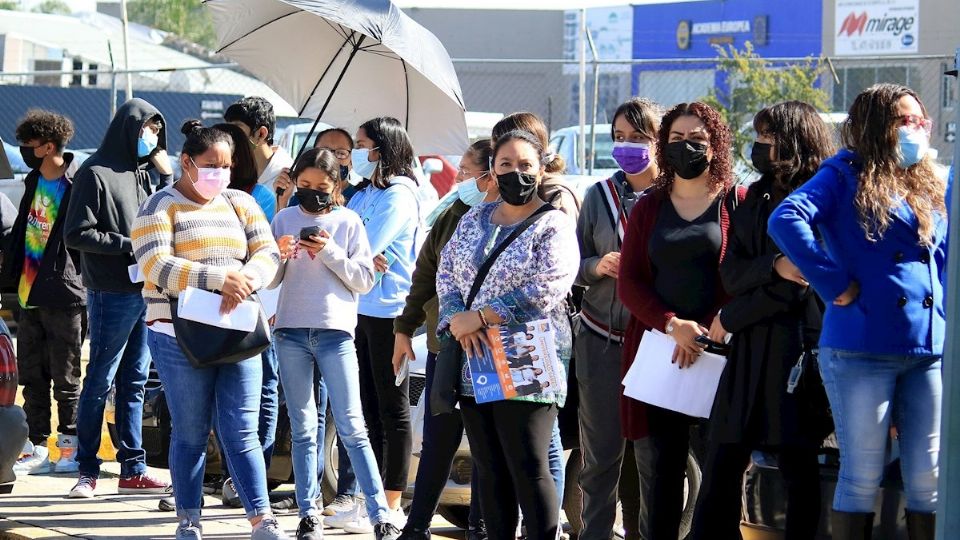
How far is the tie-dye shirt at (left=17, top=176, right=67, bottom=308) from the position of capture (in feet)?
28.7

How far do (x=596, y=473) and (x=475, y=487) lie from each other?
774mm

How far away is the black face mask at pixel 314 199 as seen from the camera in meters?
6.70

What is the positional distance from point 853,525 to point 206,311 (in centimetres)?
286

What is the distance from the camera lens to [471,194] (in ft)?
21.7

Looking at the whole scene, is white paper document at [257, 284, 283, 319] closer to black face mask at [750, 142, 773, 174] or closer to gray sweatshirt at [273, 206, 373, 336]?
gray sweatshirt at [273, 206, 373, 336]

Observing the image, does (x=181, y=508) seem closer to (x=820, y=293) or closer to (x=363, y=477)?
(x=363, y=477)

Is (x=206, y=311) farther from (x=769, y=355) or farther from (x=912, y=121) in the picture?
(x=912, y=121)

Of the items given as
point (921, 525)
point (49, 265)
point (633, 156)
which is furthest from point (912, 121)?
point (49, 265)

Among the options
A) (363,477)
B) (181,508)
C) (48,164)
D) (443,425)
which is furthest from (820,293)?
(48,164)

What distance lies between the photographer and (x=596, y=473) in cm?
605

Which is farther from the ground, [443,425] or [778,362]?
[778,362]

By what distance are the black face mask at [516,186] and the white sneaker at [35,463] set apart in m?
4.35

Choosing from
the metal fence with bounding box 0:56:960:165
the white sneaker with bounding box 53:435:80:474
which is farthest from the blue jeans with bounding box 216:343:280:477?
the metal fence with bounding box 0:56:960:165

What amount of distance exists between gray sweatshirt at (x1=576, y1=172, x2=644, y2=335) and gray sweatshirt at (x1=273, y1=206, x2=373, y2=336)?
3.56ft
